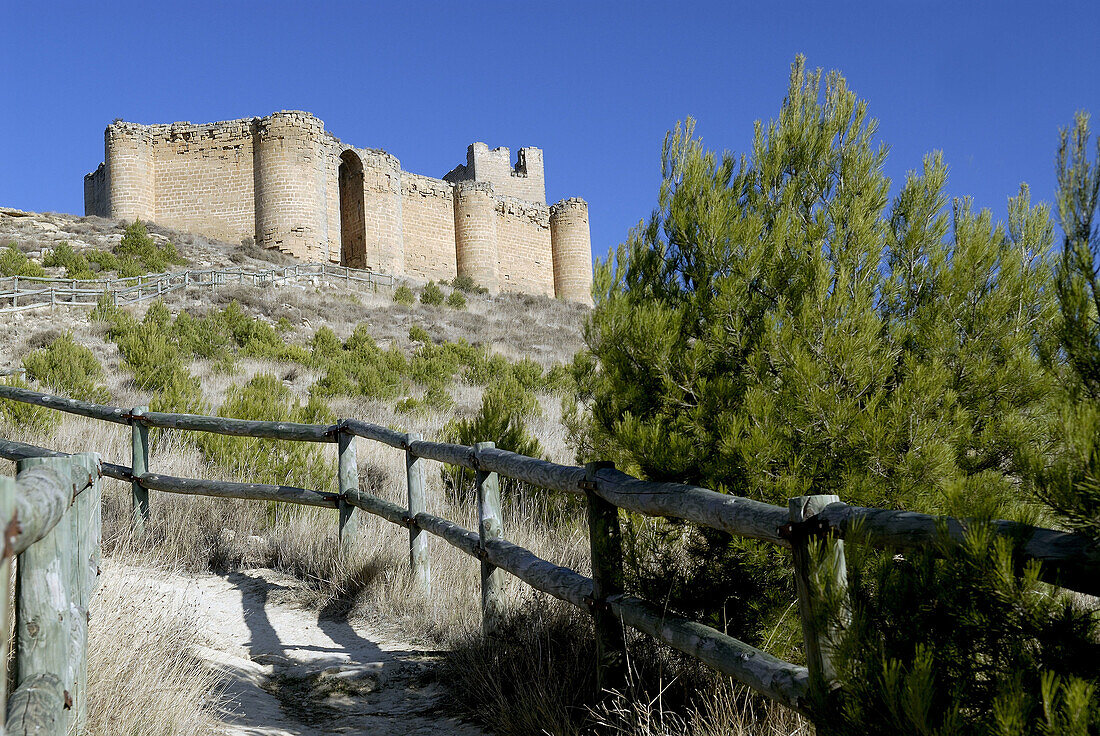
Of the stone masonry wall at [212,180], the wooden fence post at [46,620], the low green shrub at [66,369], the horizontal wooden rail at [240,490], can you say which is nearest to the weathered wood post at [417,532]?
the horizontal wooden rail at [240,490]

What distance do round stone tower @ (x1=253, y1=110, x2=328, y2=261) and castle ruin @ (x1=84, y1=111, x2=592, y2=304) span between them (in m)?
0.04

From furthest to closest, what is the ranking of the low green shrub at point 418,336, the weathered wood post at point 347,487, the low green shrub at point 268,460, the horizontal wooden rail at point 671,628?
the low green shrub at point 418,336 → the low green shrub at point 268,460 → the weathered wood post at point 347,487 → the horizontal wooden rail at point 671,628

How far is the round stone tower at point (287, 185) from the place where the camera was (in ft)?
103

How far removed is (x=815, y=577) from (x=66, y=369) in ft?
42.0

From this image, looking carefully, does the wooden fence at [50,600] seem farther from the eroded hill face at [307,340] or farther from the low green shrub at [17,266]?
the low green shrub at [17,266]

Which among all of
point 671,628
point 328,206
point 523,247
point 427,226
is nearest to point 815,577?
point 671,628

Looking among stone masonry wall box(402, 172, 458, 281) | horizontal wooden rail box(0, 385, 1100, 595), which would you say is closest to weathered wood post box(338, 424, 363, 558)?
horizontal wooden rail box(0, 385, 1100, 595)

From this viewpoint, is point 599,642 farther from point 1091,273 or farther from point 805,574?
point 1091,273

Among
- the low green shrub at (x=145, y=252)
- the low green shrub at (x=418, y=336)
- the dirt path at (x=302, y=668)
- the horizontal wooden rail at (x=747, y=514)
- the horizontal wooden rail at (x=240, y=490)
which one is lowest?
the dirt path at (x=302, y=668)

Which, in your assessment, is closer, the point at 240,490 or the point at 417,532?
the point at 417,532

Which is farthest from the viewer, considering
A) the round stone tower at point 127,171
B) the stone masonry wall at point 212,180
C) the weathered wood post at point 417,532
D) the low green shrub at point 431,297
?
the stone masonry wall at point 212,180

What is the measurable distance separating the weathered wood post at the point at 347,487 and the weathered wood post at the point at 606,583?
9.40 feet

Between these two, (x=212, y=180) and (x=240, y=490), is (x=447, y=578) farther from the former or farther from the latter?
(x=212, y=180)

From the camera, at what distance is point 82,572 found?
2232mm
